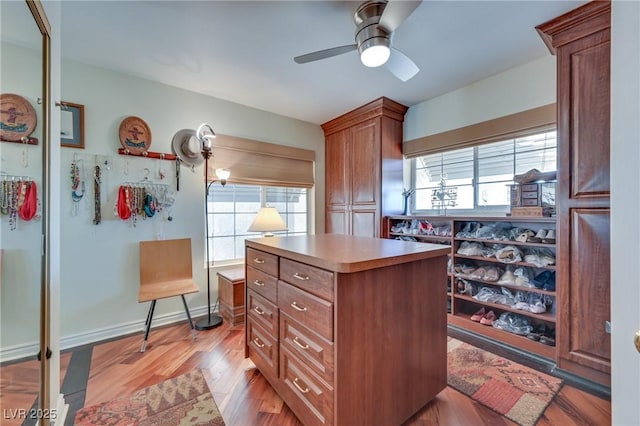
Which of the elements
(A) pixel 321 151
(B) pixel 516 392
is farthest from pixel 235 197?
(B) pixel 516 392

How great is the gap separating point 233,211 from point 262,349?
6.41 ft

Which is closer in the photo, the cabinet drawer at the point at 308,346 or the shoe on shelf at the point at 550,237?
the cabinet drawer at the point at 308,346

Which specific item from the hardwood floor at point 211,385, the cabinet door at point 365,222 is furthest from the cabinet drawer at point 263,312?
the cabinet door at point 365,222

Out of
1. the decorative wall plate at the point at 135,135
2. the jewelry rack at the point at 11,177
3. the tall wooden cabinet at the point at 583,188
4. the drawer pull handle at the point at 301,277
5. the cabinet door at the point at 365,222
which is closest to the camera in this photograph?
the jewelry rack at the point at 11,177

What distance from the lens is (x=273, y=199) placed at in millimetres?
3629

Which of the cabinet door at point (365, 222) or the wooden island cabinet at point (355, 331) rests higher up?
the cabinet door at point (365, 222)

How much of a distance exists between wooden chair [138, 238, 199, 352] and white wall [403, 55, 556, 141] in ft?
9.96

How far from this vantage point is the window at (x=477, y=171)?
2.43m

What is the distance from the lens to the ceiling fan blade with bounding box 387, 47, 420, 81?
1783 millimetres

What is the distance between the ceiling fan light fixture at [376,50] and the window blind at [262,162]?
6.41 ft

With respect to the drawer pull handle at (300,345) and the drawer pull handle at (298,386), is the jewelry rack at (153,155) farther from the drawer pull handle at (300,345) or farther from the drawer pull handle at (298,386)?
the drawer pull handle at (298,386)

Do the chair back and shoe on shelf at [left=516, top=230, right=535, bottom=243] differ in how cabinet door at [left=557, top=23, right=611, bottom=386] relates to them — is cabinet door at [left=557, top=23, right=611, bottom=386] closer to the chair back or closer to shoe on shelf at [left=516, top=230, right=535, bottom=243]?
shoe on shelf at [left=516, top=230, right=535, bottom=243]
